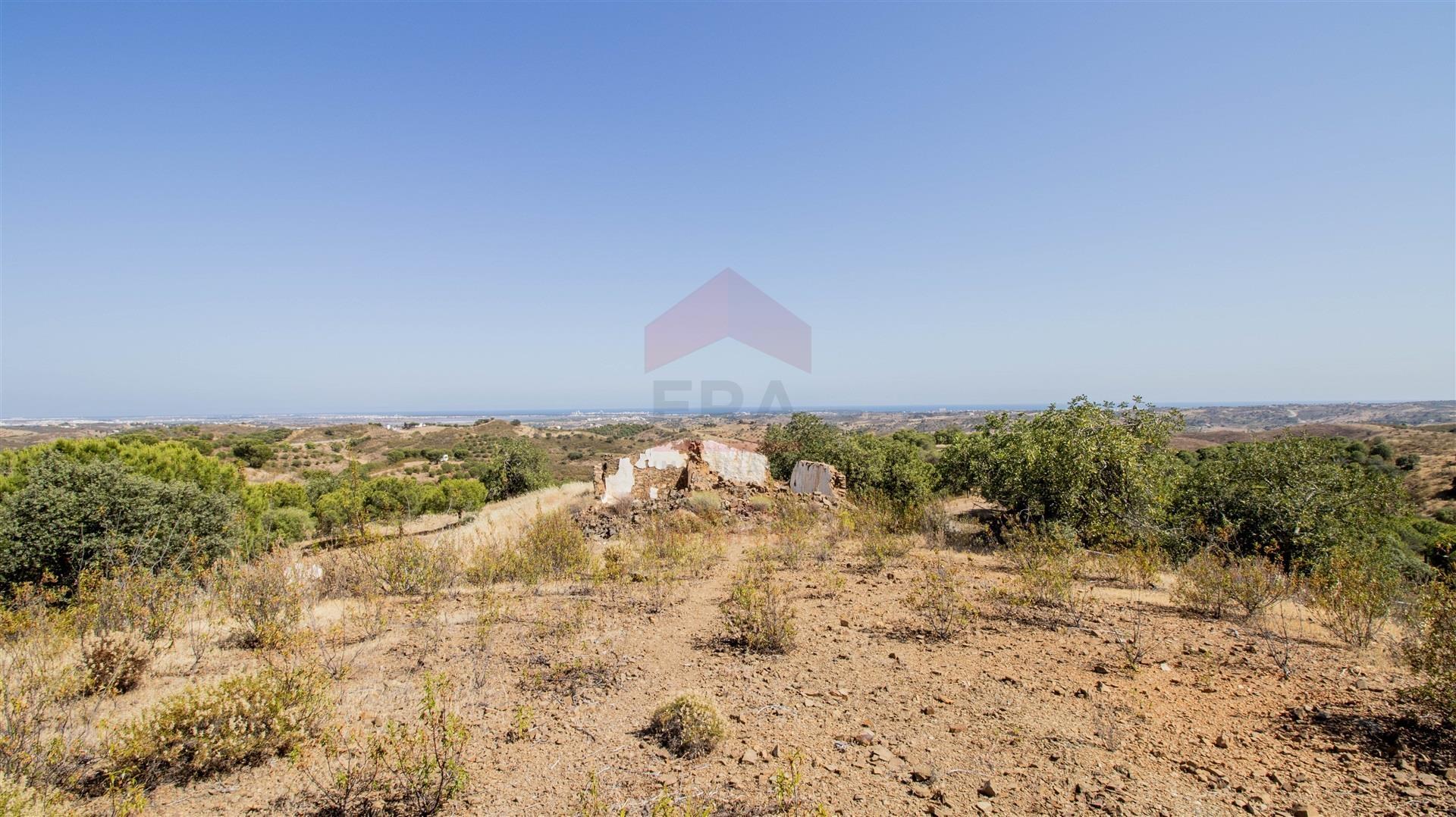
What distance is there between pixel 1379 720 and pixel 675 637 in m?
5.14

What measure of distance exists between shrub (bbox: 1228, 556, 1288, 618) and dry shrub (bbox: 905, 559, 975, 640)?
2720 mm

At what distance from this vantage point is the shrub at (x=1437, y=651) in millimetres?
3373

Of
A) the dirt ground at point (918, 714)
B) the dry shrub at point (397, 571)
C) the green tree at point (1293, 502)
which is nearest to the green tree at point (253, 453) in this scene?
the dry shrub at point (397, 571)

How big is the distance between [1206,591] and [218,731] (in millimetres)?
8843

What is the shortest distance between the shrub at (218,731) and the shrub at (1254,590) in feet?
27.8

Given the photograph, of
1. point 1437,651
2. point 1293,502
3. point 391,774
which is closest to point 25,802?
point 391,774

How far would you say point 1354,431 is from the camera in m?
39.5

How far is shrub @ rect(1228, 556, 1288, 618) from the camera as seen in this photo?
5.68 metres

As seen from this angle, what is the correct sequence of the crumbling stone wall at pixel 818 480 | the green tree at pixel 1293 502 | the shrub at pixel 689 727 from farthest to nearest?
1. the crumbling stone wall at pixel 818 480
2. the green tree at pixel 1293 502
3. the shrub at pixel 689 727

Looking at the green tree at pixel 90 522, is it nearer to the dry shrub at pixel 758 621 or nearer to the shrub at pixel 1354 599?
the dry shrub at pixel 758 621

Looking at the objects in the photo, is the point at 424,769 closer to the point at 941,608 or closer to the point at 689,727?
the point at 689,727

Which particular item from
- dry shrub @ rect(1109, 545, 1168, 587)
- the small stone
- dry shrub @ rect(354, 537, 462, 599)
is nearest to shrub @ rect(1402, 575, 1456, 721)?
dry shrub @ rect(1109, 545, 1168, 587)

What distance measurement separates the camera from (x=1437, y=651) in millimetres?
3859

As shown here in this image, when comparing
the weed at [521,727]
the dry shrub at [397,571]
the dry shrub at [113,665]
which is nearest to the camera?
the weed at [521,727]
